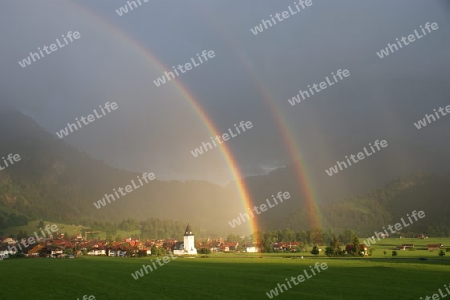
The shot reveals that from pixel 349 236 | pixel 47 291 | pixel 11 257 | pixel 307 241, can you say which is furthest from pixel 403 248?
pixel 47 291

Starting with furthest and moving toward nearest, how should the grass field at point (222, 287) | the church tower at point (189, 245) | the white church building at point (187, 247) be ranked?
the church tower at point (189, 245), the white church building at point (187, 247), the grass field at point (222, 287)

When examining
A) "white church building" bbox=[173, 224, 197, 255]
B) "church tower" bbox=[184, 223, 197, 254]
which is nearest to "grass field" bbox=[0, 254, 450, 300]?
"white church building" bbox=[173, 224, 197, 255]

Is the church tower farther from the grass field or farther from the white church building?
the grass field

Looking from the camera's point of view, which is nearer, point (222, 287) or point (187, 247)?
point (222, 287)

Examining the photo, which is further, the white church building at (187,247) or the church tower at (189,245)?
the church tower at (189,245)

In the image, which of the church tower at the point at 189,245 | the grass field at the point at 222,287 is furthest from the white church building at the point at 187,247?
the grass field at the point at 222,287

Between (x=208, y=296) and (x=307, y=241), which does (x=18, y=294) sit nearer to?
(x=208, y=296)

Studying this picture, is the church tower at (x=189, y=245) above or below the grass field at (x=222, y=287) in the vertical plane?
below

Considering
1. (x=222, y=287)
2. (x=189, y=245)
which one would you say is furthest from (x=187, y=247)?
(x=222, y=287)

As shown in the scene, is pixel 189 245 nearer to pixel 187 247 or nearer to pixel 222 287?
pixel 187 247

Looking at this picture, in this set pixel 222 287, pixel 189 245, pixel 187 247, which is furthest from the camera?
pixel 189 245

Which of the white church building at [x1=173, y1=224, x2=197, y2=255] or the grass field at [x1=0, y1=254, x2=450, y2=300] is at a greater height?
the grass field at [x1=0, y1=254, x2=450, y2=300]

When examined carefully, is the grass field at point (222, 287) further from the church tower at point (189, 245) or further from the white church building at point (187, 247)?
the church tower at point (189, 245)

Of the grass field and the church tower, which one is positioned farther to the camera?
the church tower
